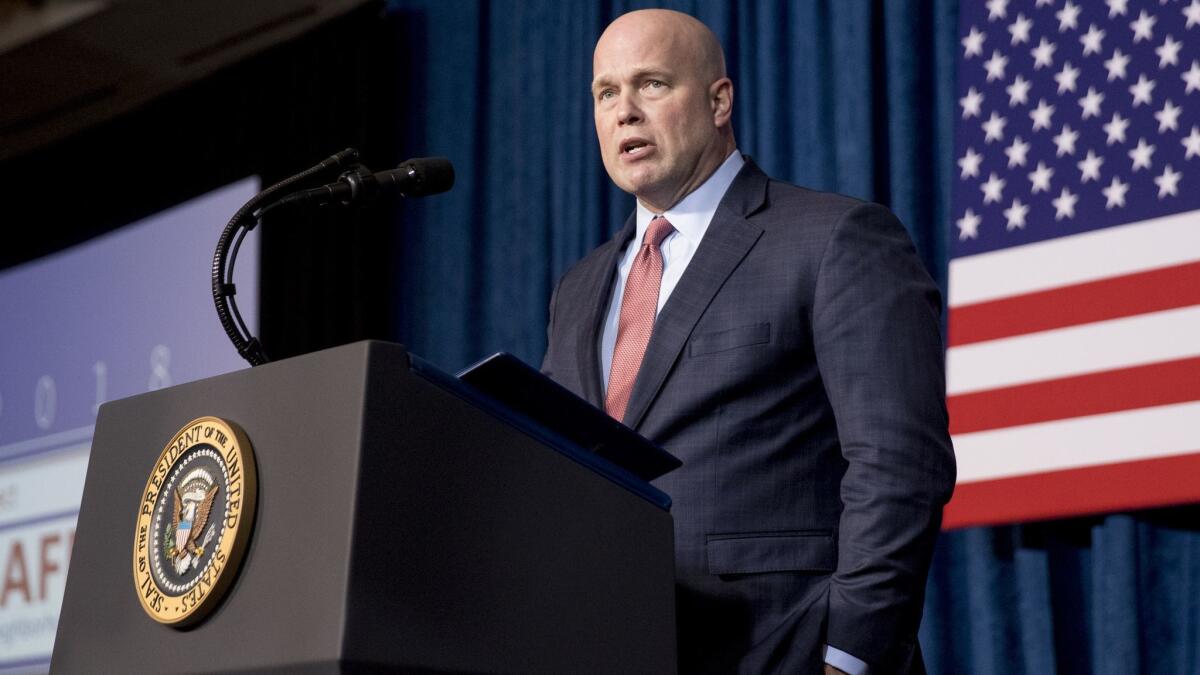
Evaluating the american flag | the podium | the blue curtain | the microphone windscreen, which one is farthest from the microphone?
the blue curtain

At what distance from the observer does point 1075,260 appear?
2814 mm

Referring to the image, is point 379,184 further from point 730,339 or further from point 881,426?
point 881,426

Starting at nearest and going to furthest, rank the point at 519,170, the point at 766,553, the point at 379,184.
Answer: the point at 379,184 < the point at 766,553 < the point at 519,170

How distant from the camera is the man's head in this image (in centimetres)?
195

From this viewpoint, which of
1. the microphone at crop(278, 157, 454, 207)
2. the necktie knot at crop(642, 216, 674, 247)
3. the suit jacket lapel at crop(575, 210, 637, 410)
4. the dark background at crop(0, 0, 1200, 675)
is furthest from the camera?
the dark background at crop(0, 0, 1200, 675)

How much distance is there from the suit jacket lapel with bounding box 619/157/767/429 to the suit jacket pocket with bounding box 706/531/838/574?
7.7 inches

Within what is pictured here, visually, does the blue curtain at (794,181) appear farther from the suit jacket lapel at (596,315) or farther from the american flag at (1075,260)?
the suit jacket lapel at (596,315)

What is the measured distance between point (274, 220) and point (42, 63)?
4.34 feet

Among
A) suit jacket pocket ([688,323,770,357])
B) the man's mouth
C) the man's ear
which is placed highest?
the man's ear

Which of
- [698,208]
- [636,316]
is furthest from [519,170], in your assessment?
[636,316]

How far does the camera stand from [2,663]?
488cm

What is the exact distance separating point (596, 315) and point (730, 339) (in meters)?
0.27

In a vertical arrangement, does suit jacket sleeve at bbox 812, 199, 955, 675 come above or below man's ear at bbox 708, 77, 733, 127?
below

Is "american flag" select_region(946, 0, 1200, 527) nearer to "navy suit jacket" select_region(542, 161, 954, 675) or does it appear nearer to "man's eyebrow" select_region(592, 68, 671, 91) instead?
"navy suit jacket" select_region(542, 161, 954, 675)
